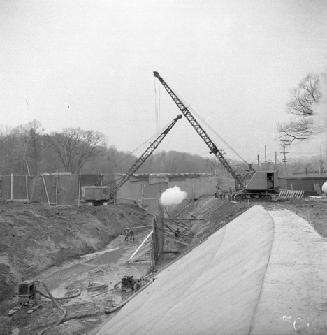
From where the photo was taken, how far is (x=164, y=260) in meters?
19.3

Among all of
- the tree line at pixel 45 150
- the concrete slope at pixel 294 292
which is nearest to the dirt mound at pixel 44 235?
the concrete slope at pixel 294 292

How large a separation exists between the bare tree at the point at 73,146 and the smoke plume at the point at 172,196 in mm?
28150

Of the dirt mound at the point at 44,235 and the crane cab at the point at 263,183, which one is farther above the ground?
the crane cab at the point at 263,183

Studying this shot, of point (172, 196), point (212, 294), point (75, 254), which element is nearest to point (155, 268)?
point (75, 254)

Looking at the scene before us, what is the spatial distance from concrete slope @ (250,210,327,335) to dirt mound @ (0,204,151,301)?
12.4m

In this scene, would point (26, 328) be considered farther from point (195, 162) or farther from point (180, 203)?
point (195, 162)

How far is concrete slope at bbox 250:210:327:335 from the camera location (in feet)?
15.1

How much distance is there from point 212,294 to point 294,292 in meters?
1.88

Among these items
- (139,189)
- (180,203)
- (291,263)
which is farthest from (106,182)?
(291,263)

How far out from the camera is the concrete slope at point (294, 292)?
4605 millimetres

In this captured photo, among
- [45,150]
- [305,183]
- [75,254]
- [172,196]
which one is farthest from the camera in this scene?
[45,150]

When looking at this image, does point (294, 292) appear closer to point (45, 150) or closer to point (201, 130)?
point (201, 130)

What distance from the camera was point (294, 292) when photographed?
5621mm

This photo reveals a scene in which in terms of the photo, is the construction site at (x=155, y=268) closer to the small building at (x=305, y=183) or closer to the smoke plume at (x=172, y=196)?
the small building at (x=305, y=183)
